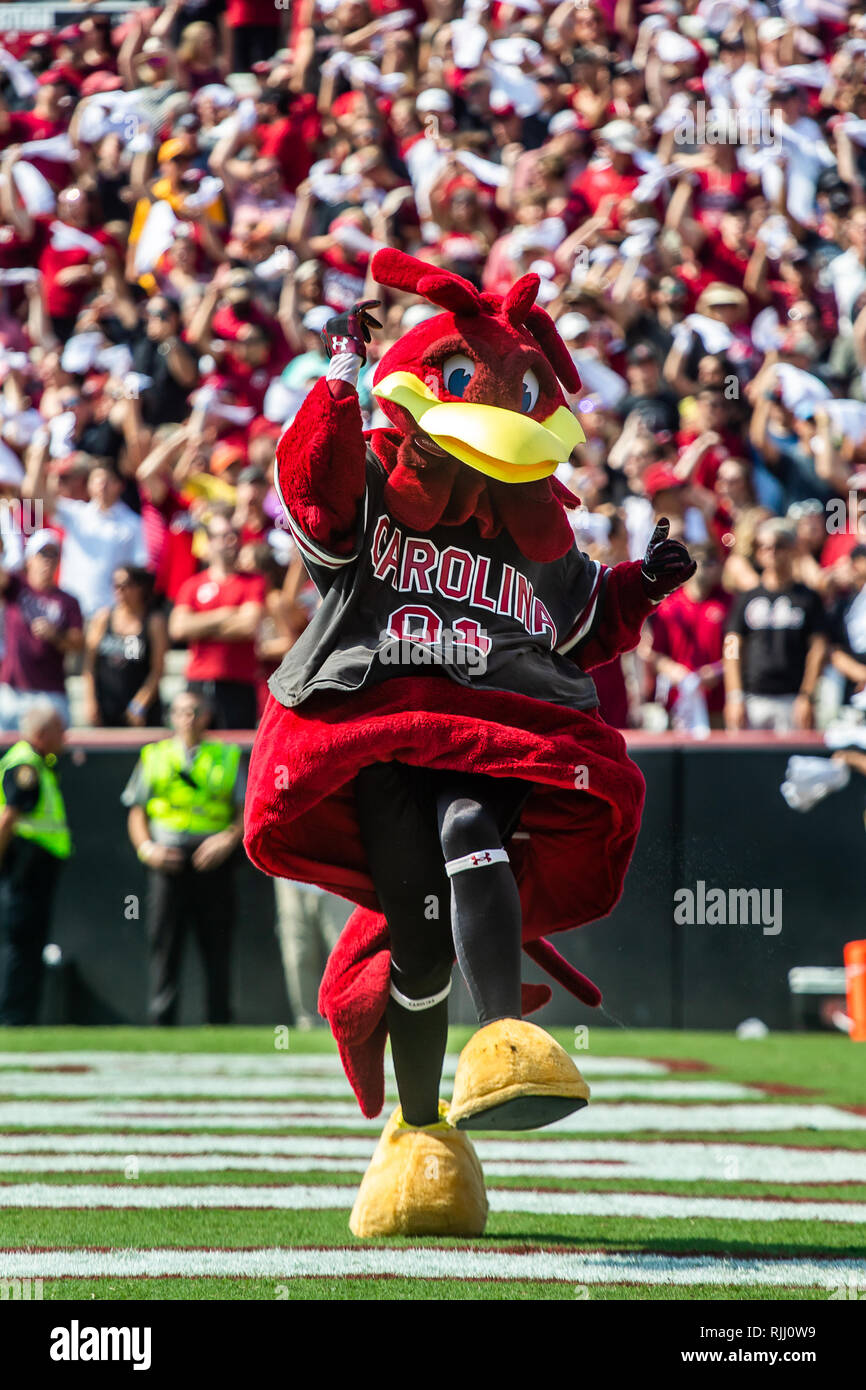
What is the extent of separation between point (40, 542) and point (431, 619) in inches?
222

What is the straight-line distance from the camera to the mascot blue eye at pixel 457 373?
3.37 m

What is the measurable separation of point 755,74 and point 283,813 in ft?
26.6

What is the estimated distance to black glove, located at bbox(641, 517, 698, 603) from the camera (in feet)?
11.8

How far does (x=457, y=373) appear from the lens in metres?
3.38

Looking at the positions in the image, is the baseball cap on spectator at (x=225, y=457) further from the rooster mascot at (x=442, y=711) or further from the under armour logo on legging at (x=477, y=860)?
the under armour logo on legging at (x=477, y=860)

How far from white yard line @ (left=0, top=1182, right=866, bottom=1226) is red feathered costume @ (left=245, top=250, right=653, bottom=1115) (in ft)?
1.64

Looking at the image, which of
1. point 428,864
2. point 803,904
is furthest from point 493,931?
point 803,904

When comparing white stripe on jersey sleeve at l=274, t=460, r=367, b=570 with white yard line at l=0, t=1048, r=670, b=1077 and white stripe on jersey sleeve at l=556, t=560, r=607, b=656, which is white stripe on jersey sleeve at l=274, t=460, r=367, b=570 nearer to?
white stripe on jersey sleeve at l=556, t=560, r=607, b=656

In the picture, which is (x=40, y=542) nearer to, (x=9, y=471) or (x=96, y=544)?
(x=96, y=544)

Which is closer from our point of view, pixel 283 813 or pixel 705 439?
pixel 283 813

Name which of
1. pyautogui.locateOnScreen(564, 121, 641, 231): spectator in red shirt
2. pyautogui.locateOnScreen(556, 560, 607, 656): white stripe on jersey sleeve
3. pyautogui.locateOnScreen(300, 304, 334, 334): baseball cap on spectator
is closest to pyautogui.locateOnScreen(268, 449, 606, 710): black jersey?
pyautogui.locateOnScreen(556, 560, 607, 656): white stripe on jersey sleeve

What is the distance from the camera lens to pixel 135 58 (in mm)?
11312

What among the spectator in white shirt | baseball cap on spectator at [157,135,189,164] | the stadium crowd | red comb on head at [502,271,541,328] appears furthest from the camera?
baseball cap on spectator at [157,135,189,164]
